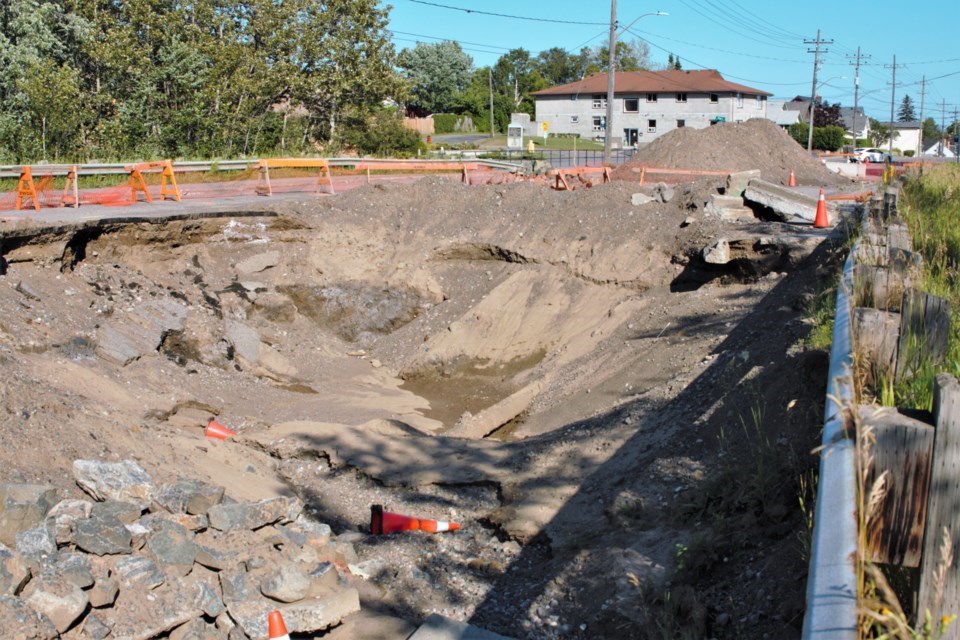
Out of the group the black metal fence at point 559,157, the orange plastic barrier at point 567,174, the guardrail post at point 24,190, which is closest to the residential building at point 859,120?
the black metal fence at point 559,157

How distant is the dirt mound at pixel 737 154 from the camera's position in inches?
1276

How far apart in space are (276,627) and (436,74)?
87258 mm

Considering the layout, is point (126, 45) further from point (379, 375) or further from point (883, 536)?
point (883, 536)

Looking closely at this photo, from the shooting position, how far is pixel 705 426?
723 cm

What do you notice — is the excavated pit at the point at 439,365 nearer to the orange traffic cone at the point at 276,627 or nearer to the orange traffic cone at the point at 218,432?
the orange traffic cone at the point at 218,432

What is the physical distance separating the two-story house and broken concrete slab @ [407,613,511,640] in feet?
228

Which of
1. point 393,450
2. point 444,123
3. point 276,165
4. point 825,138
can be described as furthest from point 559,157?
point 393,450

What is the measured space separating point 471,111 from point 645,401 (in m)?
77.4

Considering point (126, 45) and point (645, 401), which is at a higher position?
point (126, 45)

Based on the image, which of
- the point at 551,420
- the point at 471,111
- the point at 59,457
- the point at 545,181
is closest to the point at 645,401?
the point at 551,420

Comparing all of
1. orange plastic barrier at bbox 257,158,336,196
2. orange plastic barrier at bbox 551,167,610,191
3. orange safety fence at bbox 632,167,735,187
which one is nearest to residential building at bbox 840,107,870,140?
orange safety fence at bbox 632,167,735,187

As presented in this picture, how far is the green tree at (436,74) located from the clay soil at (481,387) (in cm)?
6836

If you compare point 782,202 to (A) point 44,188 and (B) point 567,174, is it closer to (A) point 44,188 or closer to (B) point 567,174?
(B) point 567,174

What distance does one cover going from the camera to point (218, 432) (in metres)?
10.8
